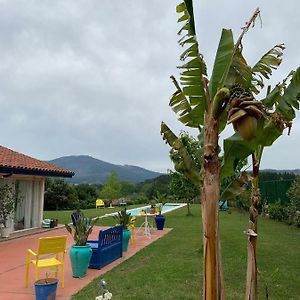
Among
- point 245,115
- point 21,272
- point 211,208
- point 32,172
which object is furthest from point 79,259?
point 32,172

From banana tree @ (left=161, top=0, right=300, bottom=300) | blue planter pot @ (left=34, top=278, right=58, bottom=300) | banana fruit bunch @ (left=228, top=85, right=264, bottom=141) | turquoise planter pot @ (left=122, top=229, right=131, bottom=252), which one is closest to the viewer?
banana fruit bunch @ (left=228, top=85, right=264, bottom=141)

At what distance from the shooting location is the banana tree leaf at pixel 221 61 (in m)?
3.63

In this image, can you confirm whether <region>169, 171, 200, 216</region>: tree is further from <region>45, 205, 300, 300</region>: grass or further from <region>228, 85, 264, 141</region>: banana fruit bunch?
<region>228, 85, 264, 141</region>: banana fruit bunch

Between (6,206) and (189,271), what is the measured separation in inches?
294

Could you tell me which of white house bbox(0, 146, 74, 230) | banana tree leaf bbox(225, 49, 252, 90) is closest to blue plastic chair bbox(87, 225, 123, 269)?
banana tree leaf bbox(225, 49, 252, 90)

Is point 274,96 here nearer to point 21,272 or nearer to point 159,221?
point 21,272

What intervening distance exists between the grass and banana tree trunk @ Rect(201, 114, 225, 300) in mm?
1540

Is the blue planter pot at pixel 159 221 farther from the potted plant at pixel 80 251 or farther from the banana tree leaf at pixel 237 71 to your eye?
the banana tree leaf at pixel 237 71

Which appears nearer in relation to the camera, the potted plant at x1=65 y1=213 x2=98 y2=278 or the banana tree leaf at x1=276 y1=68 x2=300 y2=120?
the banana tree leaf at x1=276 y1=68 x2=300 y2=120

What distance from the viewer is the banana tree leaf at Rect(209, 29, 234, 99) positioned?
143 inches

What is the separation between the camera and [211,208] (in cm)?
288

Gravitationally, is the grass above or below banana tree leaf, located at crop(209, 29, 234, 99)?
below

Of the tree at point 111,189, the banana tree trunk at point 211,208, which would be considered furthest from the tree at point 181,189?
the banana tree trunk at point 211,208

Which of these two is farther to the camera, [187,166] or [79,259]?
[79,259]
